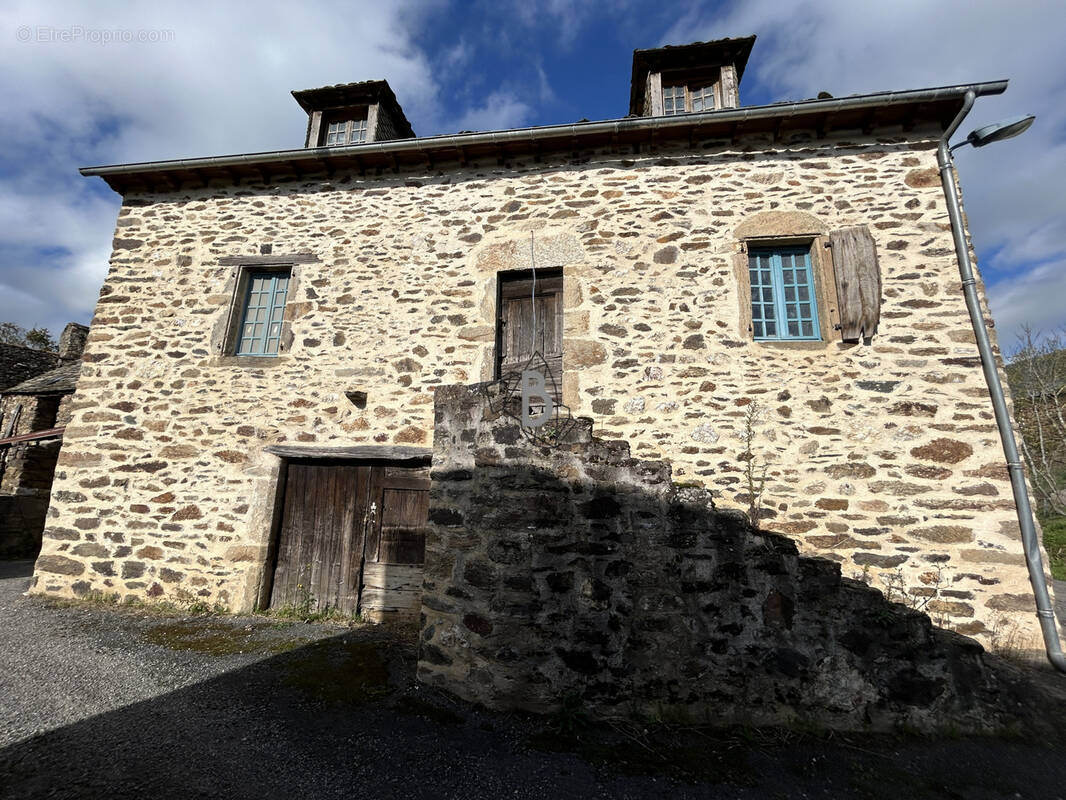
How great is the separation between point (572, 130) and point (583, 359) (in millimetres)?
2646

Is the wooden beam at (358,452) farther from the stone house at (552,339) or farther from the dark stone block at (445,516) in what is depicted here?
the dark stone block at (445,516)

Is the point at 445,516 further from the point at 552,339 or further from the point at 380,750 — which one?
the point at 552,339

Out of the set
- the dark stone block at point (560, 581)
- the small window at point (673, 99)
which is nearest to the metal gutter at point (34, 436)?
the dark stone block at point (560, 581)

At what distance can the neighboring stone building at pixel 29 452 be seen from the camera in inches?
323

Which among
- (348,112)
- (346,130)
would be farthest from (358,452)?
(348,112)

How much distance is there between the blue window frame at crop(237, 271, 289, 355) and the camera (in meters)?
5.80

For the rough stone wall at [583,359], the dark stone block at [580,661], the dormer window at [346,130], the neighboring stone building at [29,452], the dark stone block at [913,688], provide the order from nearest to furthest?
1. the dark stone block at [913,688]
2. the dark stone block at [580,661]
3. the rough stone wall at [583,359]
4. the dormer window at [346,130]
5. the neighboring stone building at [29,452]

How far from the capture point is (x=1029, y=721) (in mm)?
2945

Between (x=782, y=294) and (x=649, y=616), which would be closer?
(x=649, y=616)

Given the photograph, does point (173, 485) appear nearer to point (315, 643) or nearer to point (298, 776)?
point (315, 643)

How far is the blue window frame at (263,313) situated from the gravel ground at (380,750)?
138 inches

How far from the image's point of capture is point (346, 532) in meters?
5.21

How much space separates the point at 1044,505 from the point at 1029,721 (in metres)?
13.0

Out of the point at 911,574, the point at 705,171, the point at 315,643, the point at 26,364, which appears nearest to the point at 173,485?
the point at 315,643
